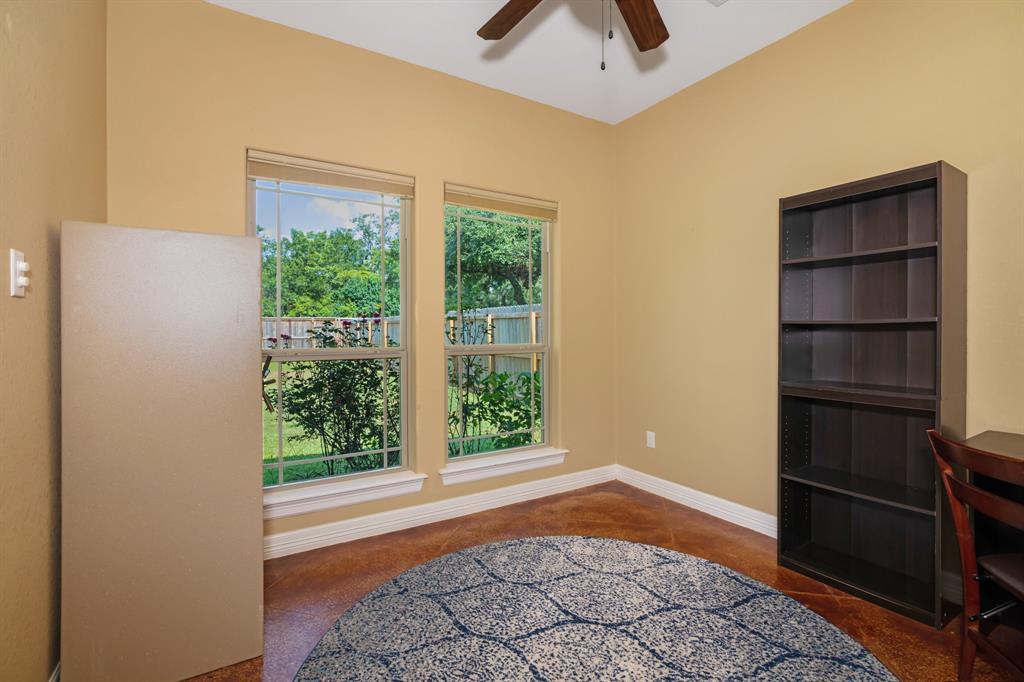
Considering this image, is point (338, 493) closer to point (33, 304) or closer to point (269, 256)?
point (269, 256)

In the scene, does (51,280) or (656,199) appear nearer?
(51,280)

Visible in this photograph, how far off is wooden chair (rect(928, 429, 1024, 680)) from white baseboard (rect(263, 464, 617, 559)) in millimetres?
2485

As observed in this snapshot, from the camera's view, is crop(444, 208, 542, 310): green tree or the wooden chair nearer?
the wooden chair

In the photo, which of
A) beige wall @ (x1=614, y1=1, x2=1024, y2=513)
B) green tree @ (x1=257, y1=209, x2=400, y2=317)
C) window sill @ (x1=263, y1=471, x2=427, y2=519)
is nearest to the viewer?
beige wall @ (x1=614, y1=1, x2=1024, y2=513)

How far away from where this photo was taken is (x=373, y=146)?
3207mm

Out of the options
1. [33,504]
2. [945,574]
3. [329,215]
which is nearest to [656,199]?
[329,215]

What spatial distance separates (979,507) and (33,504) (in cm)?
305

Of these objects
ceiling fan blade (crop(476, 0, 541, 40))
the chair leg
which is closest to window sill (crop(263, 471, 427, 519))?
ceiling fan blade (crop(476, 0, 541, 40))

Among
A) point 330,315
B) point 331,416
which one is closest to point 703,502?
point 331,416

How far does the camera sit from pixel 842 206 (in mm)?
2766

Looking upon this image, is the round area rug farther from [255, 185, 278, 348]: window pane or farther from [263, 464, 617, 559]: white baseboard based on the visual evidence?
[255, 185, 278, 348]: window pane

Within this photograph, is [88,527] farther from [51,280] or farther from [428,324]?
[428,324]

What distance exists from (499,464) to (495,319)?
1.05 metres

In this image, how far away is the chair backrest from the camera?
1.59 metres
